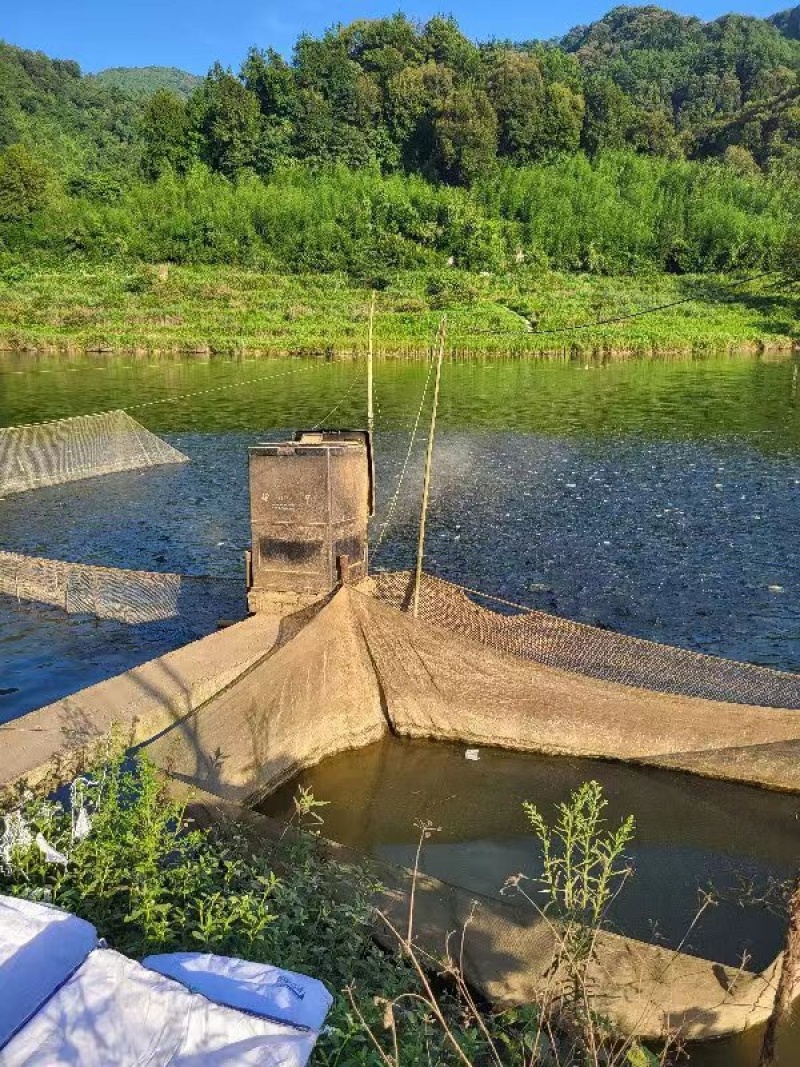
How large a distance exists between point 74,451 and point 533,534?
337 inches

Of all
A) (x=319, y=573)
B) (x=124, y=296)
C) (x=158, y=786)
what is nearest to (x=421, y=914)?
(x=158, y=786)

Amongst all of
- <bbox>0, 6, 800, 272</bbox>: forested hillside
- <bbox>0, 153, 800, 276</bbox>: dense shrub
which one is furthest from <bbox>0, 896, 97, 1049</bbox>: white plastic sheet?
<bbox>0, 6, 800, 272</bbox>: forested hillside

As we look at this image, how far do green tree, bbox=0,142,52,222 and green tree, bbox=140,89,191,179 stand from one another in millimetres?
13503

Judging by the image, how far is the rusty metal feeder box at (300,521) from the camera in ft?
23.3

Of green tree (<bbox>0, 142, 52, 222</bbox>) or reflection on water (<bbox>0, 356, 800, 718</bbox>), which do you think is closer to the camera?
reflection on water (<bbox>0, 356, 800, 718</bbox>)

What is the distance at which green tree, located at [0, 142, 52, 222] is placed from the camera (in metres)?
58.8

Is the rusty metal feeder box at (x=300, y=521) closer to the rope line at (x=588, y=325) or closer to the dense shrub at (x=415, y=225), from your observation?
the rope line at (x=588, y=325)

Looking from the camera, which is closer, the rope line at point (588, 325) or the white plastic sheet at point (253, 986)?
the white plastic sheet at point (253, 986)

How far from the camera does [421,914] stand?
431 centimetres

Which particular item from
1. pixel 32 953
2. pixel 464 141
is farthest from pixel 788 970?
pixel 464 141

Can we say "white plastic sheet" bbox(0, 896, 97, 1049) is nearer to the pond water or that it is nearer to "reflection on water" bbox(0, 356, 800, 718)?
the pond water

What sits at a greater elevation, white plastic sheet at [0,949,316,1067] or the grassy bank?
the grassy bank

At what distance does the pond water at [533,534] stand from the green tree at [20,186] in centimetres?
3286

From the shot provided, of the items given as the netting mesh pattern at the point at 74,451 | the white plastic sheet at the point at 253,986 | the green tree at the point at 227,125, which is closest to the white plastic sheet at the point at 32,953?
the white plastic sheet at the point at 253,986
